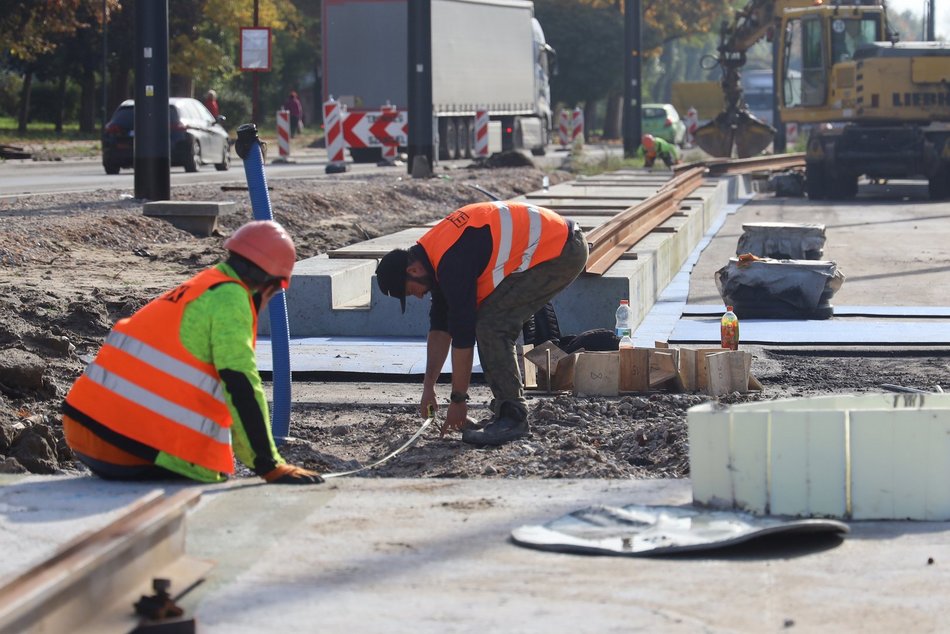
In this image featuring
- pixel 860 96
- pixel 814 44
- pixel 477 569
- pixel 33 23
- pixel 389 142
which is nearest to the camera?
pixel 477 569

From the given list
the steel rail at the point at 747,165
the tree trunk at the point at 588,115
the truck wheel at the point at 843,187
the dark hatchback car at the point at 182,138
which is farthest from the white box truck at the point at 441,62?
the tree trunk at the point at 588,115

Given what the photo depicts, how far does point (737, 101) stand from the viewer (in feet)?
106

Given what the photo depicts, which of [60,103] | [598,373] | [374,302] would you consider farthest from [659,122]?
[598,373]

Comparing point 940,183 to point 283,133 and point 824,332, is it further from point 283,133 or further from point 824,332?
point 824,332

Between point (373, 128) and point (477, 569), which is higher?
point (373, 128)

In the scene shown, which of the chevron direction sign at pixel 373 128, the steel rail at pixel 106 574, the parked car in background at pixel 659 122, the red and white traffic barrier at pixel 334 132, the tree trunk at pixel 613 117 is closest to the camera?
the steel rail at pixel 106 574

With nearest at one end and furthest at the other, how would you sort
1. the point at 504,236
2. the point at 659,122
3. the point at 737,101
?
the point at 504,236 → the point at 737,101 → the point at 659,122

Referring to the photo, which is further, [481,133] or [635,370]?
[481,133]

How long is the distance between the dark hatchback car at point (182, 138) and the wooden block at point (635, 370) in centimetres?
1804

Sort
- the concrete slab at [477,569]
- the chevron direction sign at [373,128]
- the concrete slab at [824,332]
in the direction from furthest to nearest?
1. the chevron direction sign at [373,128]
2. the concrete slab at [824,332]
3. the concrete slab at [477,569]

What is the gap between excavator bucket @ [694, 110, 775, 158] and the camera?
32312 mm

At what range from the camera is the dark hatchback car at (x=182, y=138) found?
2528cm

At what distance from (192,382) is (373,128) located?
88.5 feet

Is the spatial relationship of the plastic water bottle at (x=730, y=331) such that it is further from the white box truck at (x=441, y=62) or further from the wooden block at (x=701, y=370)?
the white box truck at (x=441, y=62)
